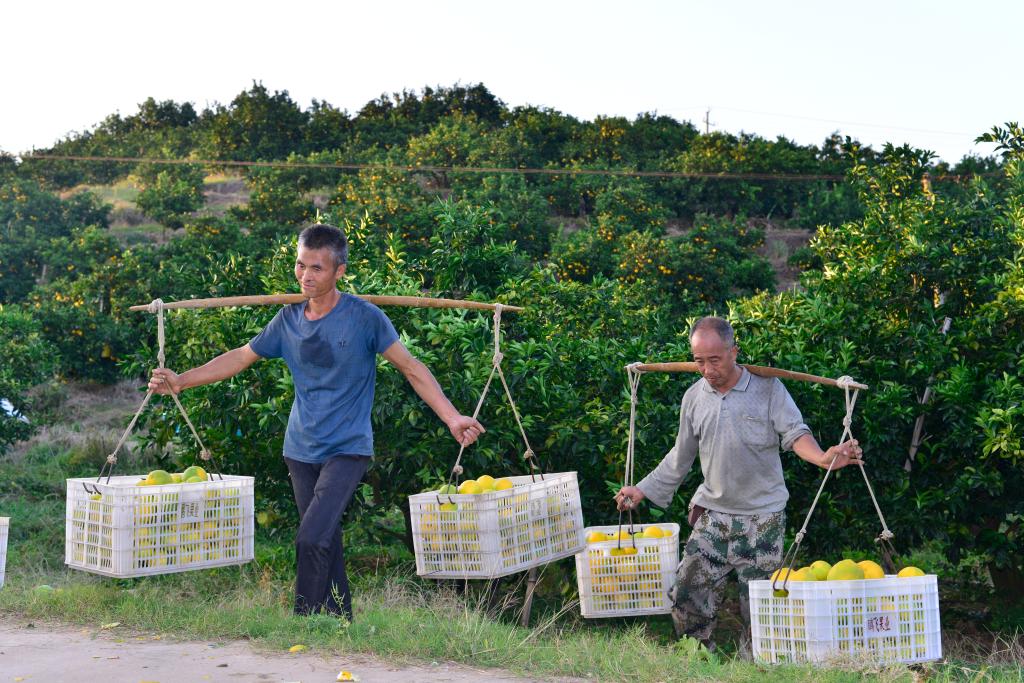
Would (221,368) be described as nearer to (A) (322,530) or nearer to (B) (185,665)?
(A) (322,530)

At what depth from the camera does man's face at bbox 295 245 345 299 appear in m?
5.25

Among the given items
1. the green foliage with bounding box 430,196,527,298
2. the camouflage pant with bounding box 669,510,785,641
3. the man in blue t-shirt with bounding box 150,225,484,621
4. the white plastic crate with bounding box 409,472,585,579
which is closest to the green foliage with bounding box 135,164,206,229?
the green foliage with bounding box 430,196,527,298

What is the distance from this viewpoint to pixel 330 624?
198 inches

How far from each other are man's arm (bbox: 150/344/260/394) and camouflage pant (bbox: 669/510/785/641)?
2.35m

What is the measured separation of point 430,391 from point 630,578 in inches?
59.2

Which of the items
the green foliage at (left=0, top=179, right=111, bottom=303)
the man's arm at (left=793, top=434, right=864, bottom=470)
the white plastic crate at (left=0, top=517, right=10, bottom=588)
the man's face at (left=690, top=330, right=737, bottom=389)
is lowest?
the white plastic crate at (left=0, top=517, right=10, bottom=588)

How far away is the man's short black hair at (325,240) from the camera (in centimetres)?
525

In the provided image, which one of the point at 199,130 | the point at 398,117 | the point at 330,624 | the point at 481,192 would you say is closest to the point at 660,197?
the point at 481,192

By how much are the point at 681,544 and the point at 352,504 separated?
2.09m

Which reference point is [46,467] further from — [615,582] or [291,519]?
[615,582]

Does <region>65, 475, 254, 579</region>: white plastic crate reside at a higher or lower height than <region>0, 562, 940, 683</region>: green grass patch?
higher

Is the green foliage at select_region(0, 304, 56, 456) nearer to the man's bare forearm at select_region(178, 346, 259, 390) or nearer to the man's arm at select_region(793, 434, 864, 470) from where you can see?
the man's bare forearm at select_region(178, 346, 259, 390)

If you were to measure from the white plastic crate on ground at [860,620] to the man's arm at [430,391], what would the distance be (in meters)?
1.55

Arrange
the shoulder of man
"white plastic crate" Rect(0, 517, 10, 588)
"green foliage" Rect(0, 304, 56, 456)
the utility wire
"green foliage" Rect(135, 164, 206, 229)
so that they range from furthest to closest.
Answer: the utility wire, "green foliage" Rect(135, 164, 206, 229), "green foliage" Rect(0, 304, 56, 456), "white plastic crate" Rect(0, 517, 10, 588), the shoulder of man
